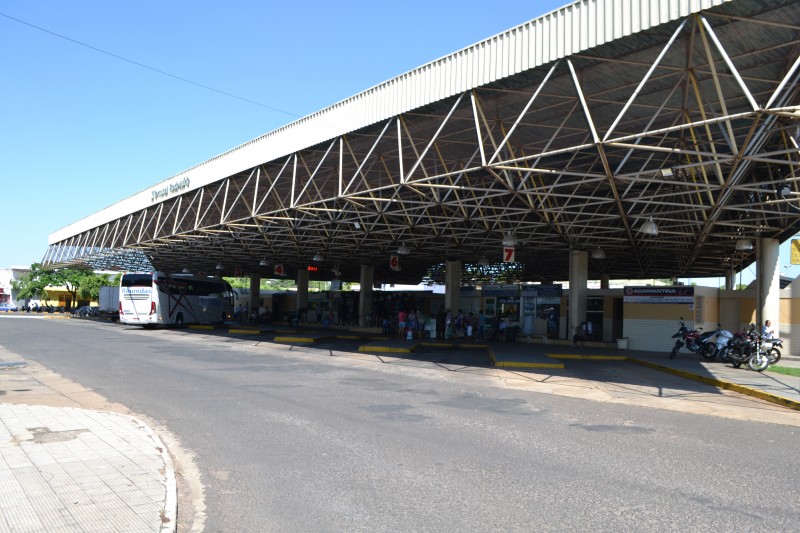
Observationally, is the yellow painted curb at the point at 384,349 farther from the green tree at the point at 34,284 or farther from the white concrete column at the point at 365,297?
the green tree at the point at 34,284

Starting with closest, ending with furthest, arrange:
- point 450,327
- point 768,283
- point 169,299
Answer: point 768,283
point 450,327
point 169,299

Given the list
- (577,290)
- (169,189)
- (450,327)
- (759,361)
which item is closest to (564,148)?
(759,361)

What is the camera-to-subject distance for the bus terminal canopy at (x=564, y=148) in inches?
509

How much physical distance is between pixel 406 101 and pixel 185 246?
2907 centimetres

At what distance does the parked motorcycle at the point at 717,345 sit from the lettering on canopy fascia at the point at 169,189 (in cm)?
2592

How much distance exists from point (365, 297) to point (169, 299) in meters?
14.6

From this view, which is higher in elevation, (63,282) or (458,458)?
(63,282)

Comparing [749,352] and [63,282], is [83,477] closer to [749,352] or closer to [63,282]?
[749,352]

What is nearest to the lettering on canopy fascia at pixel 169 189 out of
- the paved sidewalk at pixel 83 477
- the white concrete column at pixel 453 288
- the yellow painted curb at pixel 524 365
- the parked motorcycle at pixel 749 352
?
the white concrete column at pixel 453 288

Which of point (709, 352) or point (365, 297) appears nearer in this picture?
point (709, 352)

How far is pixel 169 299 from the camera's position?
39875 millimetres

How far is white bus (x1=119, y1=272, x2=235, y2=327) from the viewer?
38188 millimetres

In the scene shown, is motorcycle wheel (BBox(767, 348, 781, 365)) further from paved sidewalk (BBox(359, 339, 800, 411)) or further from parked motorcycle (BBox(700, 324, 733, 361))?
parked motorcycle (BBox(700, 324, 733, 361))

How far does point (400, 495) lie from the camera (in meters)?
5.93
